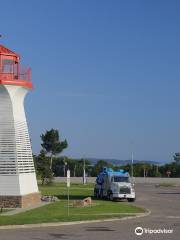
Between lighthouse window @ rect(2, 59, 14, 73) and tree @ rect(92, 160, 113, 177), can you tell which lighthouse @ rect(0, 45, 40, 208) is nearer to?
lighthouse window @ rect(2, 59, 14, 73)

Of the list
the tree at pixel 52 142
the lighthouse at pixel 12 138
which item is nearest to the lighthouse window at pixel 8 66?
the lighthouse at pixel 12 138

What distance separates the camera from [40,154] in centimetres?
7056

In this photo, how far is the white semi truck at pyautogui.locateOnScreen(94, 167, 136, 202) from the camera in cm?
4228

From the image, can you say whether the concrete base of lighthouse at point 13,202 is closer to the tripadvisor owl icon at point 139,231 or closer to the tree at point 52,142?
the tripadvisor owl icon at point 139,231

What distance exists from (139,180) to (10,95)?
6156 cm

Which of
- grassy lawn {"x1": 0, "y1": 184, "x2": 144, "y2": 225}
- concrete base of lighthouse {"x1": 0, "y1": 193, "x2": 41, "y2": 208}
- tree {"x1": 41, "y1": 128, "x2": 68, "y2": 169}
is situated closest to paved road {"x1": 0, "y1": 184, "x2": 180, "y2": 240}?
grassy lawn {"x1": 0, "y1": 184, "x2": 144, "y2": 225}

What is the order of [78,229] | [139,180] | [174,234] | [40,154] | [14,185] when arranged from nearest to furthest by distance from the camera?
1. [174,234]
2. [78,229]
3. [14,185]
4. [40,154]
5. [139,180]

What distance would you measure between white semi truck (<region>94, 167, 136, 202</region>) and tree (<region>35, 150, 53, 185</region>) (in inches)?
906

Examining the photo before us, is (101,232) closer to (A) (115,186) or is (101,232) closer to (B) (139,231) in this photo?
(B) (139,231)

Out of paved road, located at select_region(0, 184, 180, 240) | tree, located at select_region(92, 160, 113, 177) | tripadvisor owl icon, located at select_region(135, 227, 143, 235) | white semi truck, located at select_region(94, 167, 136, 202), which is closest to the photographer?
paved road, located at select_region(0, 184, 180, 240)

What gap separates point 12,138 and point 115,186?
11.0 meters

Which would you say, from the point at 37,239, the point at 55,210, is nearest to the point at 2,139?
the point at 55,210

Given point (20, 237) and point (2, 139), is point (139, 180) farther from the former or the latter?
point (20, 237)

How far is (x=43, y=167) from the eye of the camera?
2724 inches
